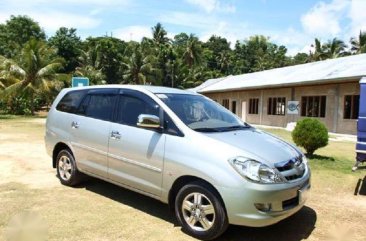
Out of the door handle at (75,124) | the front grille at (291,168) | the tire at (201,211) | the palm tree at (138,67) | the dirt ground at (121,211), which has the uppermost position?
the palm tree at (138,67)

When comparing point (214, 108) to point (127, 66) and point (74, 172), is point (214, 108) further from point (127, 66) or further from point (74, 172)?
point (127, 66)

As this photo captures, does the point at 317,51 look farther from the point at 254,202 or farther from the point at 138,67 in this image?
the point at 254,202

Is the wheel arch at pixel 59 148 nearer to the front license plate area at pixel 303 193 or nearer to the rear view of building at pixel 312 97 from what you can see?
the front license plate area at pixel 303 193

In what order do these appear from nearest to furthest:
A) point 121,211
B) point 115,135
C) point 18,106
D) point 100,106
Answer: point 121,211 < point 115,135 < point 100,106 < point 18,106

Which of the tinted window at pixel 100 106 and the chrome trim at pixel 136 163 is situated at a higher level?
the tinted window at pixel 100 106

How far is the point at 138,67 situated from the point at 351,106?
1395 inches

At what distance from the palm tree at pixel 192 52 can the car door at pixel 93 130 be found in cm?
5862

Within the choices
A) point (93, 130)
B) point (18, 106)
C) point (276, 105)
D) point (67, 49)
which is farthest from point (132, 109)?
point (67, 49)

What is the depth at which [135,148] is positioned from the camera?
5484 mm

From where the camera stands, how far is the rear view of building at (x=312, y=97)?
21.0 meters

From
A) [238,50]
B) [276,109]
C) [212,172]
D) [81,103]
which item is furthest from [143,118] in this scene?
[238,50]

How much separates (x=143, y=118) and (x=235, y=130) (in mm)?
1335

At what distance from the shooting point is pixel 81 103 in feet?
22.4

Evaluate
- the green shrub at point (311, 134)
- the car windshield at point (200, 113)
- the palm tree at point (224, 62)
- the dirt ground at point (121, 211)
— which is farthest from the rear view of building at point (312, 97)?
the palm tree at point (224, 62)
